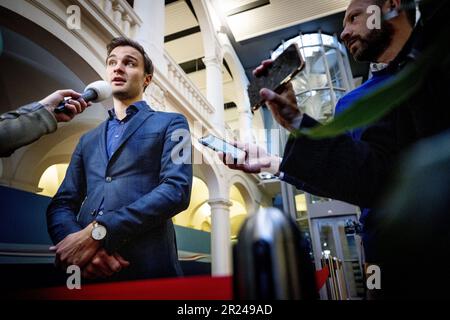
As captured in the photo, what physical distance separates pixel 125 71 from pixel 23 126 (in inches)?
21.0

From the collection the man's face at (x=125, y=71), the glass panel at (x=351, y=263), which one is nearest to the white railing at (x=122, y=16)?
the man's face at (x=125, y=71)

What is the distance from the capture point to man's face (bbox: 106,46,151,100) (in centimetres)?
143

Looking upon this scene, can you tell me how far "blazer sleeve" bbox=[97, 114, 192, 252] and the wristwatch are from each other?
17 mm

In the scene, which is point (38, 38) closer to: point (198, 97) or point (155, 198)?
point (155, 198)

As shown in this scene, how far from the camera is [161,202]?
1178 millimetres

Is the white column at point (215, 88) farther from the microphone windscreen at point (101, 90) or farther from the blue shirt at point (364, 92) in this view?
the blue shirt at point (364, 92)

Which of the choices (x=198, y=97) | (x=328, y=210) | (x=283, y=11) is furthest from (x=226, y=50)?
(x=328, y=210)

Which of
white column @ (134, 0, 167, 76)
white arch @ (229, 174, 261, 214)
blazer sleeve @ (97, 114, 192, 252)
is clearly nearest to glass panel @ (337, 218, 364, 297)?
white arch @ (229, 174, 261, 214)

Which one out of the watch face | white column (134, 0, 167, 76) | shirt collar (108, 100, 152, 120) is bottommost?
the watch face

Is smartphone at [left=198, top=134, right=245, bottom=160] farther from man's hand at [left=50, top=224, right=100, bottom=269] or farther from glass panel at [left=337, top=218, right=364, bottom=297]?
glass panel at [left=337, top=218, right=364, bottom=297]

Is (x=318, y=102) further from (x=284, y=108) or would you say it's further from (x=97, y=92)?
(x=284, y=108)

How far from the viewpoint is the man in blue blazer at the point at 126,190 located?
44.8 inches

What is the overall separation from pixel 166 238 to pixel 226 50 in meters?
5.76

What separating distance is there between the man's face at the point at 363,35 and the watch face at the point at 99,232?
1.21m
